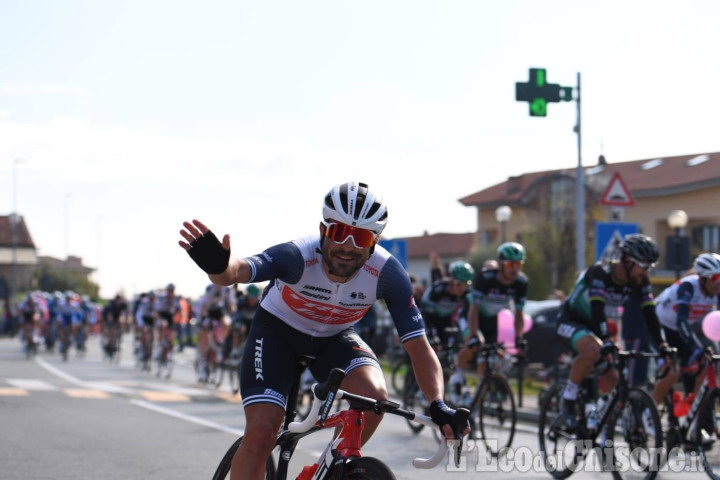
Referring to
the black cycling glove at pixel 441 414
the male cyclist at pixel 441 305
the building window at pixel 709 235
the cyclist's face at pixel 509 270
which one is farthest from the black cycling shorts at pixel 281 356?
the building window at pixel 709 235

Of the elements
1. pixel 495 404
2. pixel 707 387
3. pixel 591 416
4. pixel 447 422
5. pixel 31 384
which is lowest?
pixel 31 384

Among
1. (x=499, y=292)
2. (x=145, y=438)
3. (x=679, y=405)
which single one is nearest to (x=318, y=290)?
(x=679, y=405)

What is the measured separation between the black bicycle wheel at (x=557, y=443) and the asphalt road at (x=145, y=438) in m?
0.26

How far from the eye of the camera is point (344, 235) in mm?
5328

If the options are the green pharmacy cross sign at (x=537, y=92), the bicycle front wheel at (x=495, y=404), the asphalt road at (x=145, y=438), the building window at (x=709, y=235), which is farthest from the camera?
the building window at (x=709, y=235)

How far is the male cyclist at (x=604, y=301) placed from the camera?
909 centimetres

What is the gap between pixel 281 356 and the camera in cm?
570

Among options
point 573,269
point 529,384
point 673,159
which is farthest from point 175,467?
point 673,159

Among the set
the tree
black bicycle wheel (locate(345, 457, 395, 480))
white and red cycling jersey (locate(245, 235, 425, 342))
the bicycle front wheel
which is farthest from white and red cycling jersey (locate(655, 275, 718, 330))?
the tree

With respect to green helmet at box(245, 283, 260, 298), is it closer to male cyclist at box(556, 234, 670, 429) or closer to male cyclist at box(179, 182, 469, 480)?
male cyclist at box(556, 234, 670, 429)

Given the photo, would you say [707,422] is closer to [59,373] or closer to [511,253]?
[511,253]

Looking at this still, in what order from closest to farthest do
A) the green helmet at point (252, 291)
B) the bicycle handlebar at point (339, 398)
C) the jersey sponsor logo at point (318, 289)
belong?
the bicycle handlebar at point (339, 398)
the jersey sponsor logo at point (318, 289)
the green helmet at point (252, 291)

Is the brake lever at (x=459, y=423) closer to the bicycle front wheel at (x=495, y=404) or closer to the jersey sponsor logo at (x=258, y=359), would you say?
the jersey sponsor logo at (x=258, y=359)

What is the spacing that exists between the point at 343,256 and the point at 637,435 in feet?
13.5
